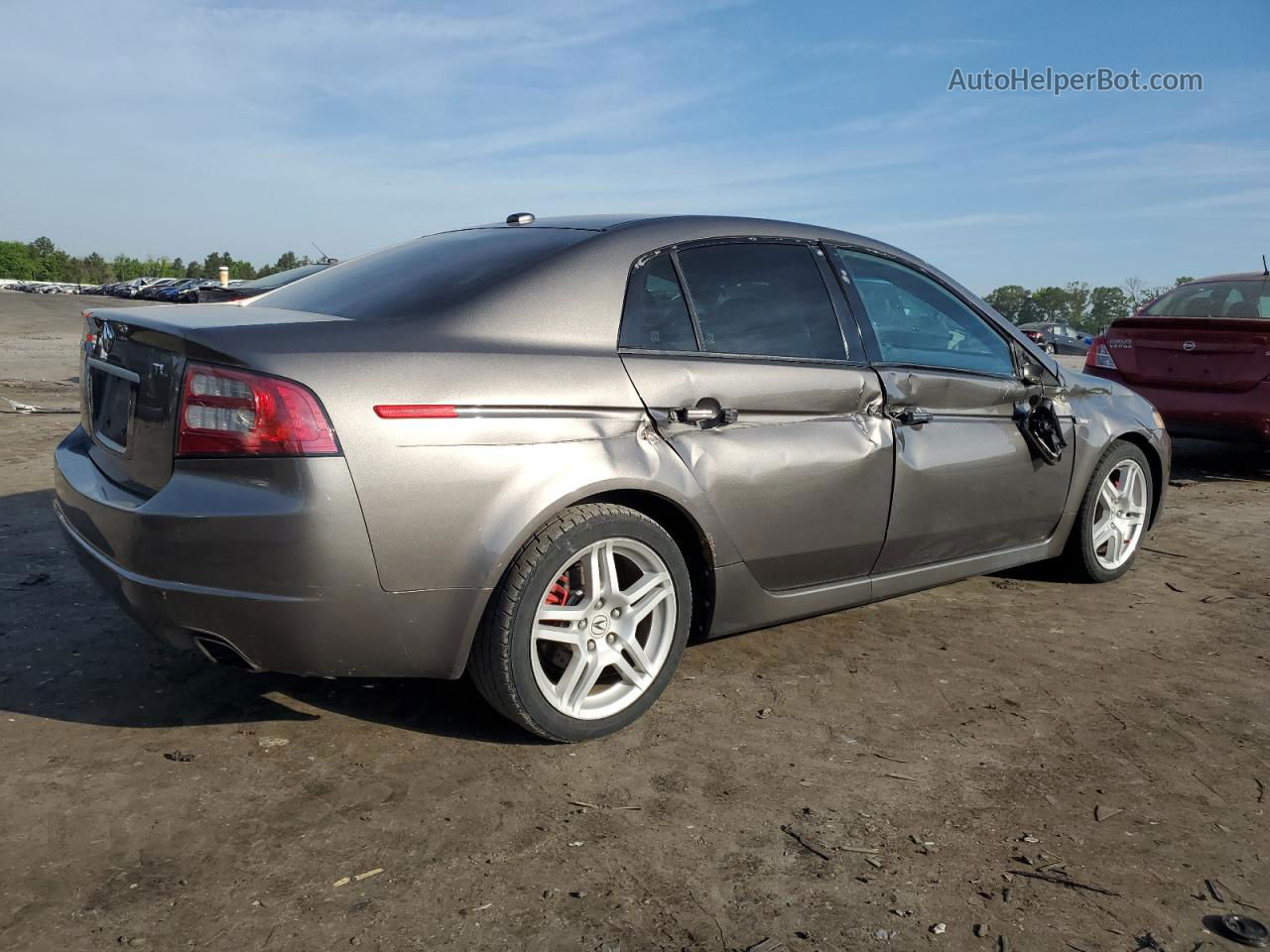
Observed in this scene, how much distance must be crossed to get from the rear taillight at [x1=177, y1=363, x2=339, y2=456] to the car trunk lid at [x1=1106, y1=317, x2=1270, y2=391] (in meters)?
7.03

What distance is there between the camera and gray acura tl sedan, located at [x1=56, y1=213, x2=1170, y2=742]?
2750 millimetres

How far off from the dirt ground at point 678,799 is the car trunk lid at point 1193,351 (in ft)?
12.6

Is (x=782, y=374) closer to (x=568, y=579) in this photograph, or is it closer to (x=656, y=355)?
(x=656, y=355)

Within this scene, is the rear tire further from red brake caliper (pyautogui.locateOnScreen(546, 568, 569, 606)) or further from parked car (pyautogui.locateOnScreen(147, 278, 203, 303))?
parked car (pyautogui.locateOnScreen(147, 278, 203, 303))

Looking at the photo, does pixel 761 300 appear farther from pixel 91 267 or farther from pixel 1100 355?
pixel 91 267

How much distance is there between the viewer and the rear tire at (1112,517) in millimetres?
4918

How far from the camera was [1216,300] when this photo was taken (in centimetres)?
833

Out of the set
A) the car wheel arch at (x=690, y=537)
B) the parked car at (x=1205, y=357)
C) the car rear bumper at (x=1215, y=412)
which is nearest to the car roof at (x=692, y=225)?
the car wheel arch at (x=690, y=537)

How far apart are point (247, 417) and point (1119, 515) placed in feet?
13.5

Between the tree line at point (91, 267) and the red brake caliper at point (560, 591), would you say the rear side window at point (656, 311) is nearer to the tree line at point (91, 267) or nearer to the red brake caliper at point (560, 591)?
the red brake caliper at point (560, 591)

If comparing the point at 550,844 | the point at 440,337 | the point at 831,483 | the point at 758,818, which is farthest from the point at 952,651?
the point at 440,337

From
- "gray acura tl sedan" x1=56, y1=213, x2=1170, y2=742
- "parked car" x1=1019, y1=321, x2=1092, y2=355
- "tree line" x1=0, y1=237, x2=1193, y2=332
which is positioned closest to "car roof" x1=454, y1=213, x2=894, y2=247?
"gray acura tl sedan" x1=56, y1=213, x2=1170, y2=742

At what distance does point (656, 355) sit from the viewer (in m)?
3.33

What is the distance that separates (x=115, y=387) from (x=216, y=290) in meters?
10.1
